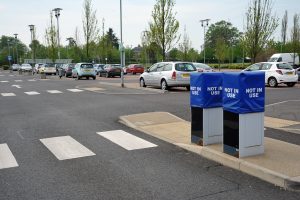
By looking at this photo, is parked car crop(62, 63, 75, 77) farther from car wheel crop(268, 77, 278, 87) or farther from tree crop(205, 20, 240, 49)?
tree crop(205, 20, 240, 49)

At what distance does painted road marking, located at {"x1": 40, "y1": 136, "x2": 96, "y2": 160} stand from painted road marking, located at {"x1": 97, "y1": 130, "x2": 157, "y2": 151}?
0.80 m

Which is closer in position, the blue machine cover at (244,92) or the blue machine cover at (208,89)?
the blue machine cover at (244,92)

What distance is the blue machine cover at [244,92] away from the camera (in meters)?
6.52

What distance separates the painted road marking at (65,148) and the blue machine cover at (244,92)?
2831mm

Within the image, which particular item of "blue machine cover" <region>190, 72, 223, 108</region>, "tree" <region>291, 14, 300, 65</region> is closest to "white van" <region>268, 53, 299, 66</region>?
"tree" <region>291, 14, 300, 65</region>

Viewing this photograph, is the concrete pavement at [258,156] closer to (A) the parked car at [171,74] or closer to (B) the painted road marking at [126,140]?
(B) the painted road marking at [126,140]

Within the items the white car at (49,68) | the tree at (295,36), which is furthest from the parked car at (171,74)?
the white car at (49,68)

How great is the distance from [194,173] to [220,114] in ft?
6.31

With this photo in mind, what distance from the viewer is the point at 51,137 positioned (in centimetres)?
938

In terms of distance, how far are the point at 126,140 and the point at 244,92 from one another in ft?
10.8

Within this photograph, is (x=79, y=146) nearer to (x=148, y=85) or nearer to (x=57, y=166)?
(x=57, y=166)

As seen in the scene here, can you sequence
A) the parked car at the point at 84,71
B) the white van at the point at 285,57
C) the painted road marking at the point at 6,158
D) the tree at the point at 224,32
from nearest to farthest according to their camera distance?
the painted road marking at the point at 6,158, the parked car at the point at 84,71, the white van at the point at 285,57, the tree at the point at 224,32

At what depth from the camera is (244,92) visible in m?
6.54

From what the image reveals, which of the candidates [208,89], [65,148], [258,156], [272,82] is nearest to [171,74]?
[272,82]
